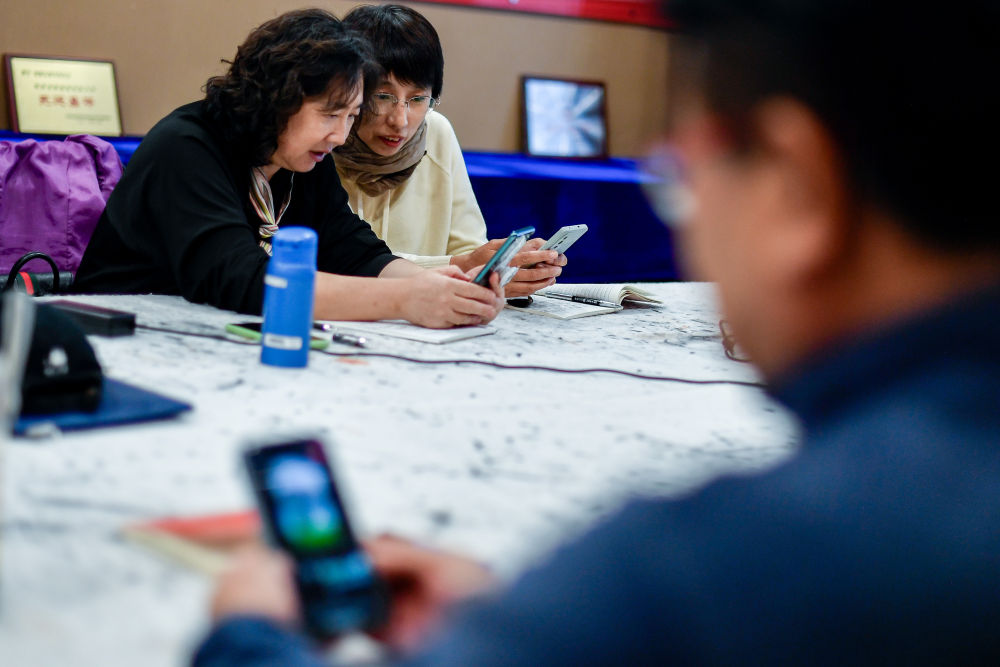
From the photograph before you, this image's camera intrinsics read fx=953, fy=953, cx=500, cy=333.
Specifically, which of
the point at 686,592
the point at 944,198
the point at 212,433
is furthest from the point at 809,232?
the point at 212,433

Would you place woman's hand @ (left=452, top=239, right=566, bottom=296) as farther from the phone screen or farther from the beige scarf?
the phone screen

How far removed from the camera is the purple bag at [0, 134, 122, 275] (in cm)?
237

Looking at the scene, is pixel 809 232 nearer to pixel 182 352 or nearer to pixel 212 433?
pixel 212 433

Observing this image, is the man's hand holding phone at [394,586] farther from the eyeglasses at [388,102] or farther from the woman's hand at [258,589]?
the eyeglasses at [388,102]

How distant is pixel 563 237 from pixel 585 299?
0.51ft

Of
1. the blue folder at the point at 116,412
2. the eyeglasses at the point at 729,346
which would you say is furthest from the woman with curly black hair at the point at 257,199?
the blue folder at the point at 116,412

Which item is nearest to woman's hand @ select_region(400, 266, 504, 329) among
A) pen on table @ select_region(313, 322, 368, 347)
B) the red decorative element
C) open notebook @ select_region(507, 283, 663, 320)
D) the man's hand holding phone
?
pen on table @ select_region(313, 322, 368, 347)

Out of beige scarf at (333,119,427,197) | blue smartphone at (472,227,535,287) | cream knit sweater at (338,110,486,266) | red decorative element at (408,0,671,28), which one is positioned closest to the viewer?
blue smartphone at (472,227,535,287)

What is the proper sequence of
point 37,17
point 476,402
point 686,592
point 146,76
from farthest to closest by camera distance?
point 146,76
point 37,17
point 476,402
point 686,592

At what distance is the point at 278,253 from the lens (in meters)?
1.20

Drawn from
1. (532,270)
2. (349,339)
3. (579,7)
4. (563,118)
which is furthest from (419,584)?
(579,7)

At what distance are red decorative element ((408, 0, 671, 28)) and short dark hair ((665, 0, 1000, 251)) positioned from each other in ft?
10.8

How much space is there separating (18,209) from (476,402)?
5.83 feet

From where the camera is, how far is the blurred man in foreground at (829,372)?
34 cm
